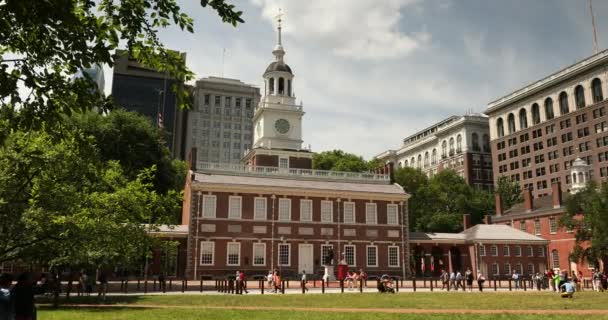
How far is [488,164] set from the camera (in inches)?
4316

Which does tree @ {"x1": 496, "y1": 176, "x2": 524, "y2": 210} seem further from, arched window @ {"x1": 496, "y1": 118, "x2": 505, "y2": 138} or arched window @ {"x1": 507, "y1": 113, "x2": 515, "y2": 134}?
arched window @ {"x1": 496, "y1": 118, "x2": 505, "y2": 138}

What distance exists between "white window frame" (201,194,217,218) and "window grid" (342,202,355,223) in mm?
11443

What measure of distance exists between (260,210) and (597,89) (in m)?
62.5

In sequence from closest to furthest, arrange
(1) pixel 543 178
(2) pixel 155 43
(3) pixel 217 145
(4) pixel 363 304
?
(2) pixel 155 43 → (4) pixel 363 304 → (1) pixel 543 178 → (3) pixel 217 145

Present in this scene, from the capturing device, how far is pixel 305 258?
45562 millimetres

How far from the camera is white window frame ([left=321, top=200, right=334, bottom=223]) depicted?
4666 centimetres

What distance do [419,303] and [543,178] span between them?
257ft

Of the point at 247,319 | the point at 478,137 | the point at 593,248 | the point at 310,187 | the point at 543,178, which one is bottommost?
the point at 247,319

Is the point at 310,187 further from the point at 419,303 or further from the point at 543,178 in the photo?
the point at 543,178

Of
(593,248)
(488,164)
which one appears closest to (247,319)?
(593,248)

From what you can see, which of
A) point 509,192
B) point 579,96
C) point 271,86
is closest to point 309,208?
point 271,86

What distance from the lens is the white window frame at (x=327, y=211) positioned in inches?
1837

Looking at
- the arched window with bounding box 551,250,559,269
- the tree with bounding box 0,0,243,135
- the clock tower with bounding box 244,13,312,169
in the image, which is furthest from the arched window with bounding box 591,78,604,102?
the tree with bounding box 0,0,243,135

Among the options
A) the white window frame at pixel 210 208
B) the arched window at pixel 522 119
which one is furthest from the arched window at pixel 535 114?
the white window frame at pixel 210 208
